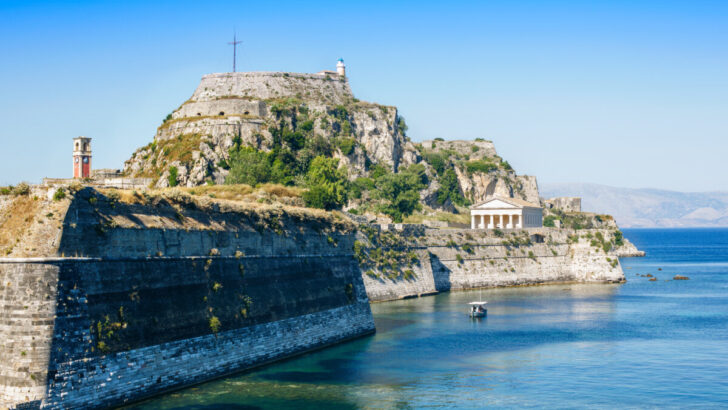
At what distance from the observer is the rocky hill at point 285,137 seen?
86.0m

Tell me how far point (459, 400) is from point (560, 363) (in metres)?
9.33

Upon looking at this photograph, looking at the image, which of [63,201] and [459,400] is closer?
[63,201]

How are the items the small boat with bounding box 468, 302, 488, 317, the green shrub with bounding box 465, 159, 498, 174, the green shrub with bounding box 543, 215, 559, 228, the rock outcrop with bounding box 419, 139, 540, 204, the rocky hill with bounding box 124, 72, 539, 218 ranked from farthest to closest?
the green shrub with bounding box 543, 215, 559, 228, the green shrub with bounding box 465, 159, 498, 174, the rock outcrop with bounding box 419, 139, 540, 204, the rocky hill with bounding box 124, 72, 539, 218, the small boat with bounding box 468, 302, 488, 317

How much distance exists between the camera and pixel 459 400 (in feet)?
93.4

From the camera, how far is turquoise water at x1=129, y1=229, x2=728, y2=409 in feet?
92.4

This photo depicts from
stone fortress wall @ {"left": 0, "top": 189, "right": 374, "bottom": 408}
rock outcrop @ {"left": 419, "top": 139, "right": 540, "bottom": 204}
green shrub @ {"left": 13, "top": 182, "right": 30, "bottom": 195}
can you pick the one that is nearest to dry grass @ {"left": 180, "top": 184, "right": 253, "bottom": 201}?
stone fortress wall @ {"left": 0, "top": 189, "right": 374, "bottom": 408}

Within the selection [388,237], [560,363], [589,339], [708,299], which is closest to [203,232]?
[560,363]

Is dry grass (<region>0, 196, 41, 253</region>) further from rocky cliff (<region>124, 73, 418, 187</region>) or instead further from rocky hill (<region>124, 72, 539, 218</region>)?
rocky cliff (<region>124, 73, 418, 187</region>)

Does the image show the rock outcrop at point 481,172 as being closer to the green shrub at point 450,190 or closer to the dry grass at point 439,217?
the green shrub at point 450,190

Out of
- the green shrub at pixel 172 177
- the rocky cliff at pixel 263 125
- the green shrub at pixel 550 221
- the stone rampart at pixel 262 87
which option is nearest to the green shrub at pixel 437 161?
the rocky cliff at pixel 263 125

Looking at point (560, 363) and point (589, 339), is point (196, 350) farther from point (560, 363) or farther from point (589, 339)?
point (589, 339)

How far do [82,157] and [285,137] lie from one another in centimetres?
2585

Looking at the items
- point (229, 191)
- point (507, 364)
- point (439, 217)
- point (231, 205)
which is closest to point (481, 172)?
point (439, 217)

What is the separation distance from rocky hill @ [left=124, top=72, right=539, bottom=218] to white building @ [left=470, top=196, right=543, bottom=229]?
1207 centimetres
